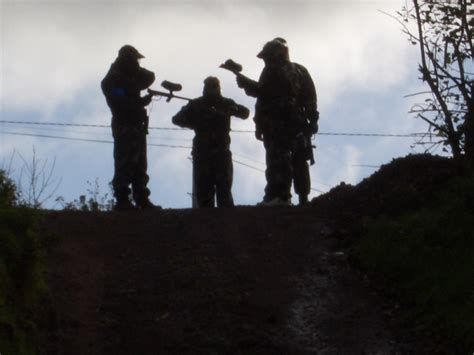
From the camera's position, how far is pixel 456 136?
1675 centimetres

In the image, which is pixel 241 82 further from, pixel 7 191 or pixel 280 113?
pixel 7 191

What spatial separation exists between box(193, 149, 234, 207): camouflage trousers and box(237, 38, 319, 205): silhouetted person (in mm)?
487

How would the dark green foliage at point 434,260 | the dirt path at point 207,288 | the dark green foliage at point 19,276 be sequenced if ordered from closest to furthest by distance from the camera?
the dark green foliage at point 19,276 < the dirt path at point 207,288 < the dark green foliage at point 434,260

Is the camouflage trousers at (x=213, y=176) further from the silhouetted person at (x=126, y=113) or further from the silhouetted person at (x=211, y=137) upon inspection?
the silhouetted person at (x=126, y=113)

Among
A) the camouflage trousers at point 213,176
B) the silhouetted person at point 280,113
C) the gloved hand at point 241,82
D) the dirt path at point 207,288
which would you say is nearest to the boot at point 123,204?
the camouflage trousers at point 213,176

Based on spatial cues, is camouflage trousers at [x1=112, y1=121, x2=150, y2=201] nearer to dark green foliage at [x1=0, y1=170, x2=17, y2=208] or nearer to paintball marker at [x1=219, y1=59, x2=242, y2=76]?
paintball marker at [x1=219, y1=59, x2=242, y2=76]

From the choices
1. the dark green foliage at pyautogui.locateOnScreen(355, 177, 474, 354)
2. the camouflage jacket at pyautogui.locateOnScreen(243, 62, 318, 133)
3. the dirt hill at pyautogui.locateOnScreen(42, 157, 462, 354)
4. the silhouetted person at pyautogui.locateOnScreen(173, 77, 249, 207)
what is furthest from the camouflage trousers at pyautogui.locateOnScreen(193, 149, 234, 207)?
the dark green foliage at pyautogui.locateOnScreen(355, 177, 474, 354)

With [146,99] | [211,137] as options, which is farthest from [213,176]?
[146,99]

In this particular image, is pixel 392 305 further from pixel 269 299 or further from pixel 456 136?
pixel 456 136

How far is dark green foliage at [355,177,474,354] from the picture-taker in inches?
478

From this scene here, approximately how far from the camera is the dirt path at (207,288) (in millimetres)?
11852

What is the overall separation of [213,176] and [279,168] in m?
0.88

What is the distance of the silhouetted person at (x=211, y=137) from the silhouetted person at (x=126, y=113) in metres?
0.65

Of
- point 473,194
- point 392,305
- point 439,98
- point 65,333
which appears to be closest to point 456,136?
point 439,98
